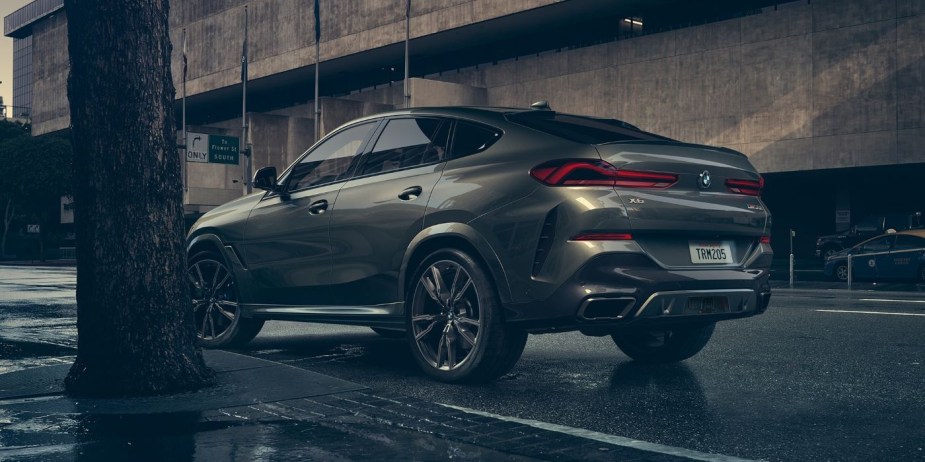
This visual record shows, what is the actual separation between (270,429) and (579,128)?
2.71 metres

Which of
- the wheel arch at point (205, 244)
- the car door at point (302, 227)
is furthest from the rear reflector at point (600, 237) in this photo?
the wheel arch at point (205, 244)

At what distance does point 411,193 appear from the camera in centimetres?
625

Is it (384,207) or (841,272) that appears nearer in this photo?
(384,207)

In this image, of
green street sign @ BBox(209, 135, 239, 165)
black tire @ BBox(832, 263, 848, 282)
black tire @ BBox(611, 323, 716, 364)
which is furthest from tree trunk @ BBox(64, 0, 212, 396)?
green street sign @ BBox(209, 135, 239, 165)

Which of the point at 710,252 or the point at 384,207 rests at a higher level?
the point at 384,207

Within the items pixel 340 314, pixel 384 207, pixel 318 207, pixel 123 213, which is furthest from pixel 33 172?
pixel 123 213

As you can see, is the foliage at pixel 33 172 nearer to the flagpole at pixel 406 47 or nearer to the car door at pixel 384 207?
the flagpole at pixel 406 47

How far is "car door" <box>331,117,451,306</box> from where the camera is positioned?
625 centimetres

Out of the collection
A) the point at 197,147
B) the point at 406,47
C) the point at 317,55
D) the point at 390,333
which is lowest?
the point at 390,333

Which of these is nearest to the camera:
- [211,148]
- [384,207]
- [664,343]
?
[384,207]

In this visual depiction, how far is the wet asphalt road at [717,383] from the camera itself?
448 centimetres

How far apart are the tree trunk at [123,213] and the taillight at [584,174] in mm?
2193

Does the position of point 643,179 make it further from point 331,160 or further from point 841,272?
point 841,272

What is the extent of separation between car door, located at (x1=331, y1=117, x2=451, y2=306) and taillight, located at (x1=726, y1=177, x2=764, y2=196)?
1.80m
